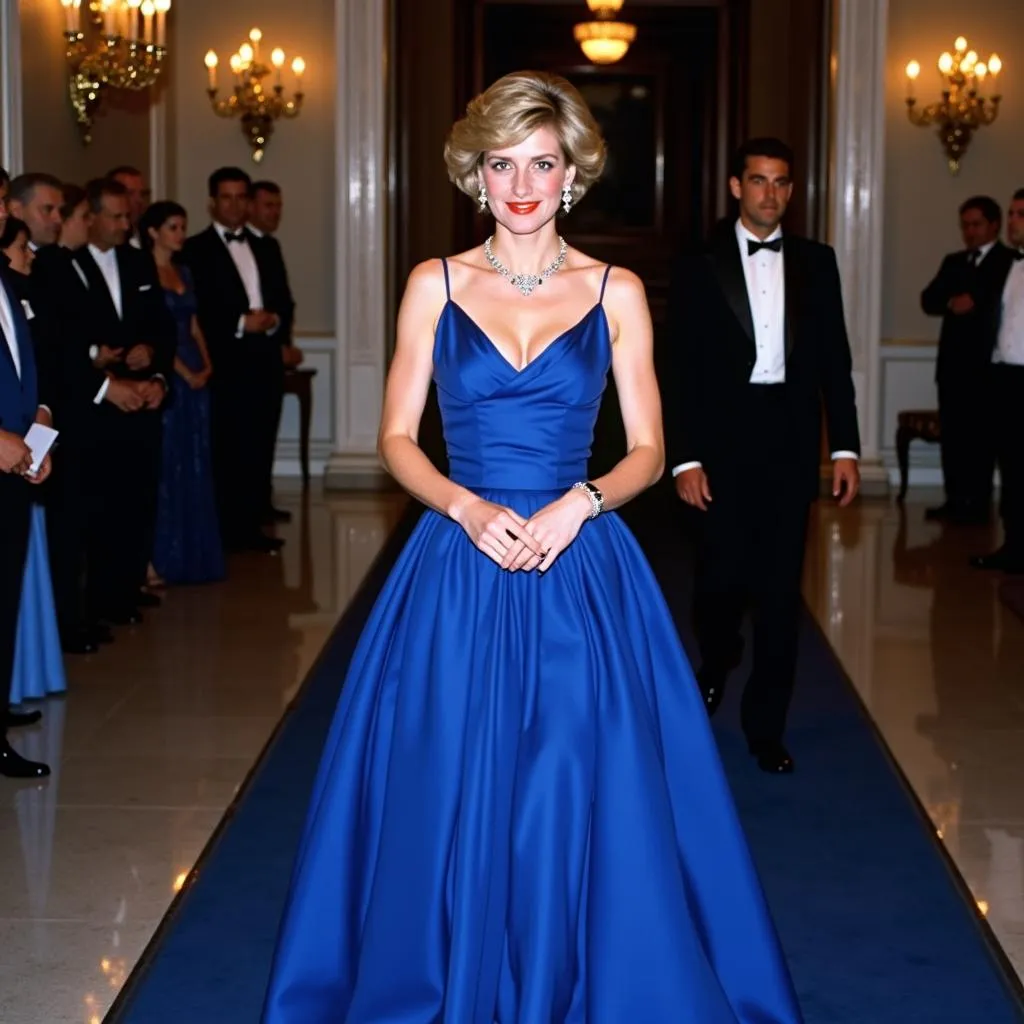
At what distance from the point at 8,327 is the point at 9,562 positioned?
79cm

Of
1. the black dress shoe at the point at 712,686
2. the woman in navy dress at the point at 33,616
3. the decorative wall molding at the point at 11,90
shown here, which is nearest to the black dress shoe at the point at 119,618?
the woman in navy dress at the point at 33,616

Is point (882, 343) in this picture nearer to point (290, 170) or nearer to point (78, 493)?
point (290, 170)

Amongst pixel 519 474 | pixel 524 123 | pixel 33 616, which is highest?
pixel 524 123

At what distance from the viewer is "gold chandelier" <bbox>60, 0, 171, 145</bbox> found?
9844 mm

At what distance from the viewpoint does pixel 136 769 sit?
5836 millimetres

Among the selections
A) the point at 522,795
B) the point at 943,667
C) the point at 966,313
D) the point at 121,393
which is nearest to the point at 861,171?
the point at 966,313

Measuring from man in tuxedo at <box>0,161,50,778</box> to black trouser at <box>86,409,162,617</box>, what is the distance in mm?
1889

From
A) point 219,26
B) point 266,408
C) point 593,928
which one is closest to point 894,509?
point 266,408

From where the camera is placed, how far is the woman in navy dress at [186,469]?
9.00 m

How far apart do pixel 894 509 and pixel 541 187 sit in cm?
893

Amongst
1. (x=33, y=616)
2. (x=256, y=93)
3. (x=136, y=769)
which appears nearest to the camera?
(x=136, y=769)

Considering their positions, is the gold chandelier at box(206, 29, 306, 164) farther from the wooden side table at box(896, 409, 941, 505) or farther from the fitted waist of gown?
the fitted waist of gown

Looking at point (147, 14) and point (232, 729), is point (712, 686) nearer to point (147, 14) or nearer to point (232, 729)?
point (232, 729)

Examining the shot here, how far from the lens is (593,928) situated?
3.36 meters
